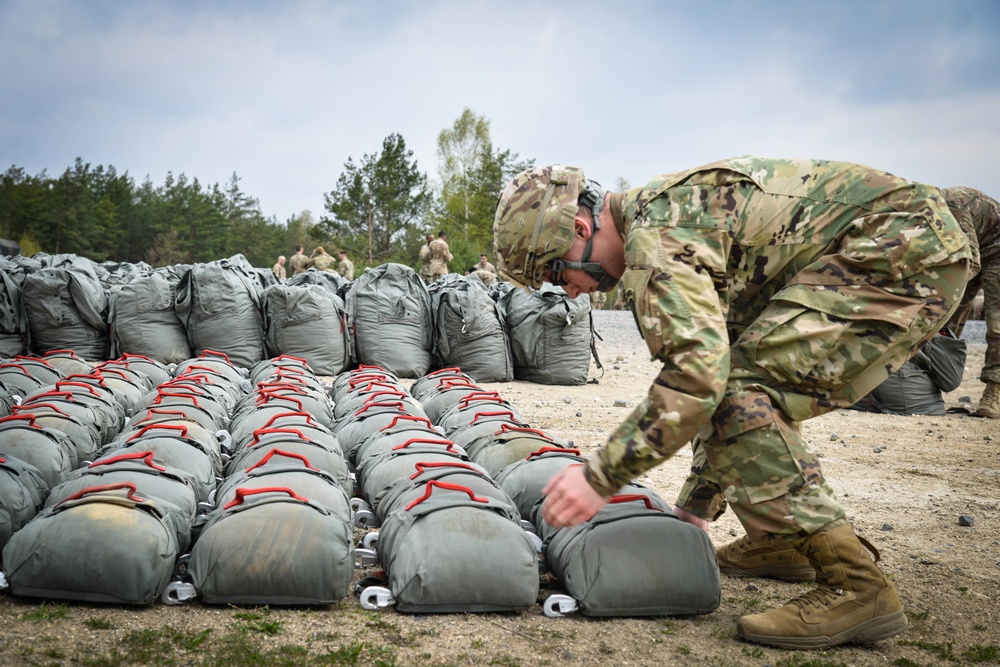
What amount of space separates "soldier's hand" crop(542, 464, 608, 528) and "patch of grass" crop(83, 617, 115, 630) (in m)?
1.25

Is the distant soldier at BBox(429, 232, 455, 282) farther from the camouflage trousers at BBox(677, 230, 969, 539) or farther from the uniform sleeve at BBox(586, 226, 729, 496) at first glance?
the uniform sleeve at BBox(586, 226, 729, 496)

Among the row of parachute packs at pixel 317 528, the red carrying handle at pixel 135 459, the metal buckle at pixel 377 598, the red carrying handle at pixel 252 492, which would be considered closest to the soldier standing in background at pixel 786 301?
the row of parachute packs at pixel 317 528

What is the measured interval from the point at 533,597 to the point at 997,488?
3459mm

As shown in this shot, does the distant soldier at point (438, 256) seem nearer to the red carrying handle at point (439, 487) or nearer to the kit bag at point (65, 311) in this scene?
the kit bag at point (65, 311)

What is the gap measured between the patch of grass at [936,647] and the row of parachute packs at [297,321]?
5.06 metres

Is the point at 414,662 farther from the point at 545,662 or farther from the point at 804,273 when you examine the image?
the point at 804,273

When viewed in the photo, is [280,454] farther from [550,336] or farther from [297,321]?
[550,336]

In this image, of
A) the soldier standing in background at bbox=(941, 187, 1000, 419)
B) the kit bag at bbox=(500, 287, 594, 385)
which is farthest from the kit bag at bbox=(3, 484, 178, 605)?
the soldier standing in background at bbox=(941, 187, 1000, 419)

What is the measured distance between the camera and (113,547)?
231 cm

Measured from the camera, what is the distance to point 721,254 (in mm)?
2348

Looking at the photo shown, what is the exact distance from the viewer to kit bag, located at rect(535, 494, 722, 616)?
247 centimetres

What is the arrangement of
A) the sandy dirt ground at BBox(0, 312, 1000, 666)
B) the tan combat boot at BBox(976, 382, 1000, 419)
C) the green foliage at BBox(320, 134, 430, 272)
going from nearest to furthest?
the sandy dirt ground at BBox(0, 312, 1000, 666) → the tan combat boot at BBox(976, 382, 1000, 419) → the green foliage at BBox(320, 134, 430, 272)

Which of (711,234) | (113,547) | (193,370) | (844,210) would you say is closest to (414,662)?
(113,547)

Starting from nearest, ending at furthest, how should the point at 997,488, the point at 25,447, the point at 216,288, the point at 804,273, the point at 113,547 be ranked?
the point at 113,547
the point at 804,273
the point at 25,447
the point at 997,488
the point at 216,288
